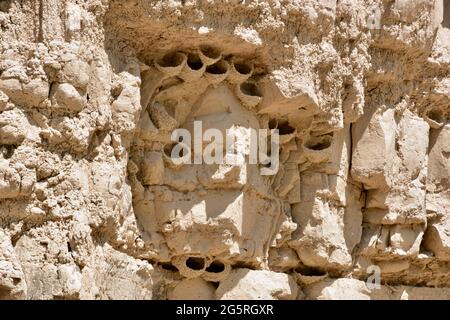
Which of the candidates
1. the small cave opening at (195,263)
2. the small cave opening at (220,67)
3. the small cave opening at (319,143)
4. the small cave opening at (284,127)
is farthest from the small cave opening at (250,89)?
the small cave opening at (195,263)

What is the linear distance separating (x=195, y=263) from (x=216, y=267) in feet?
0.40

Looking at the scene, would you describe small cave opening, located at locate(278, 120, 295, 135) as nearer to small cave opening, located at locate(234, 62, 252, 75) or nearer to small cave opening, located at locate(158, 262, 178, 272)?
small cave opening, located at locate(234, 62, 252, 75)

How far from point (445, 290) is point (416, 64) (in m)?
1.34

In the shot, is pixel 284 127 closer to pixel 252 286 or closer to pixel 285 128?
pixel 285 128

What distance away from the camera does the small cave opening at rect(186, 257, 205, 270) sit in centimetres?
559

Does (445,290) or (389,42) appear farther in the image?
(445,290)

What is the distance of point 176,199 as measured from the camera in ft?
17.9

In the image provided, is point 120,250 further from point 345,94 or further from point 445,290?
point 445,290

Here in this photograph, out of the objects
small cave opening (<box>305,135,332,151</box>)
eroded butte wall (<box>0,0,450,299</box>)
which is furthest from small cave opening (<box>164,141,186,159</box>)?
small cave opening (<box>305,135,332,151</box>)

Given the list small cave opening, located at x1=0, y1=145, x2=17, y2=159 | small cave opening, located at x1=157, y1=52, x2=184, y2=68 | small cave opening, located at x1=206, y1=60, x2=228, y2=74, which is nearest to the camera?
small cave opening, located at x1=0, y1=145, x2=17, y2=159

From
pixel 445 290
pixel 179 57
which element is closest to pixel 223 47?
pixel 179 57

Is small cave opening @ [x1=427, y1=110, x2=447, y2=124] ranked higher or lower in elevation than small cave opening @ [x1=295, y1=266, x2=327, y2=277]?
higher

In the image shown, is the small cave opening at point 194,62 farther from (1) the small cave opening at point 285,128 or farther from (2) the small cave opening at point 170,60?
Answer: (1) the small cave opening at point 285,128

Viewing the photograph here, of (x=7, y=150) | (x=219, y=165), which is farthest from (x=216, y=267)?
(x=7, y=150)
